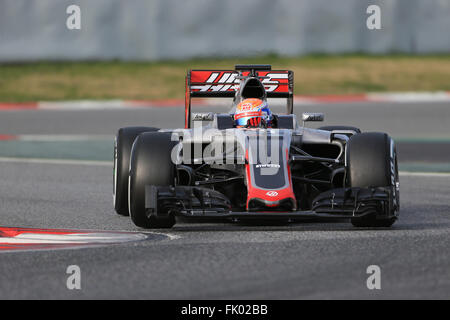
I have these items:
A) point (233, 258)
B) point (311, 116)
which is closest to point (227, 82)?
point (311, 116)

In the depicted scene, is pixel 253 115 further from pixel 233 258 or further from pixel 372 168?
pixel 233 258

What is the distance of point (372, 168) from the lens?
27.3 ft

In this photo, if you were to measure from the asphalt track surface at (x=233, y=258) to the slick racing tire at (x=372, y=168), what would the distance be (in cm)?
15

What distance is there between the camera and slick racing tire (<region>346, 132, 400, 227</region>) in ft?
27.2

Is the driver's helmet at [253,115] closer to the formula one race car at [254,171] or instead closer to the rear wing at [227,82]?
the formula one race car at [254,171]

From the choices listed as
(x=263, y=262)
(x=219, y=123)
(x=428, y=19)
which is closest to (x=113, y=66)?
(x=428, y=19)

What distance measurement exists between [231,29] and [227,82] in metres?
14.9

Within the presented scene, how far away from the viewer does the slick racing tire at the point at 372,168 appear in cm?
828

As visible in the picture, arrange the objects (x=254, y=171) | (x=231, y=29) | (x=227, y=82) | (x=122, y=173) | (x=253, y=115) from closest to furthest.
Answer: (x=254, y=171), (x=122, y=173), (x=253, y=115), (x=227, y=82), (x=231, y=29)


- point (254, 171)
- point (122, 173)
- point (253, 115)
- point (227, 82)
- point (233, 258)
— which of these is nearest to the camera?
point (233, 258)

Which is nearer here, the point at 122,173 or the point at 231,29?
the point at 122,173

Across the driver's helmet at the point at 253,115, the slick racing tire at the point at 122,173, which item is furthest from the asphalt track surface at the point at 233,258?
the driver's helmet at the point at 253,115

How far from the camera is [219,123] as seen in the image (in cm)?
946
